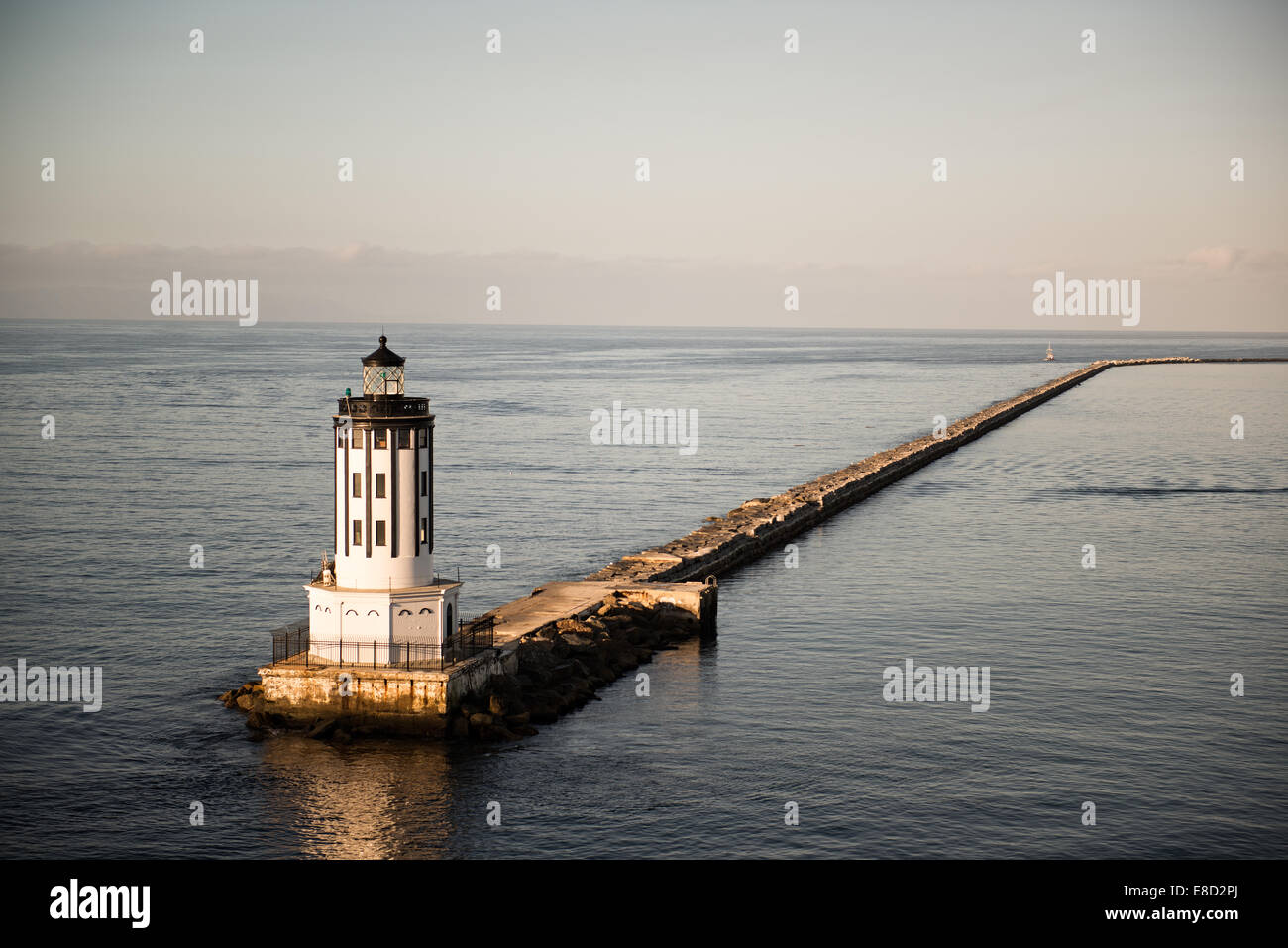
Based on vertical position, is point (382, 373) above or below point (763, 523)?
above

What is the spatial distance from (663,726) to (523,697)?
3.56 m

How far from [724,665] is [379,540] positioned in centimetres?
1219

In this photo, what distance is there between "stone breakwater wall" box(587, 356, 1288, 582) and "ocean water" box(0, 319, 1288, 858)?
1.23 meters

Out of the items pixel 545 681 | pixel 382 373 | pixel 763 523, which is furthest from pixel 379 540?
pixel 763 523

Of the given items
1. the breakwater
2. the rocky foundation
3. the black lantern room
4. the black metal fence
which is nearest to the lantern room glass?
the black lantern room

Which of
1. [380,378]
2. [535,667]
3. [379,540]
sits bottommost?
[535,667]

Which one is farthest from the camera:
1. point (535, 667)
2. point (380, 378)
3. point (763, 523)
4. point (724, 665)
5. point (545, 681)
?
point (763, 523)

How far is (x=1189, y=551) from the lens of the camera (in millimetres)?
59875

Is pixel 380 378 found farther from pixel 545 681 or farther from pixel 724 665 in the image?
pixel 724 665

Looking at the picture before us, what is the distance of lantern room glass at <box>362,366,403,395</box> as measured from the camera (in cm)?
3300

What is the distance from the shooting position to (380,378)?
33.1 m
